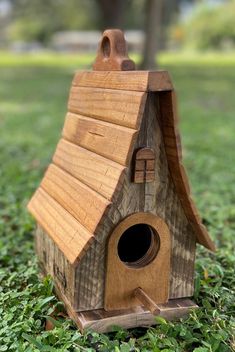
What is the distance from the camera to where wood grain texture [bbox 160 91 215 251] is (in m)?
2.22

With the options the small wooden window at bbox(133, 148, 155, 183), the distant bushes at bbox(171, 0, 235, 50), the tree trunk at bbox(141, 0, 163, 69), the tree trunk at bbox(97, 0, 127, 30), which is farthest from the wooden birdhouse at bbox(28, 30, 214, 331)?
the distant bushes at bbox(171, 0, 235, 50)

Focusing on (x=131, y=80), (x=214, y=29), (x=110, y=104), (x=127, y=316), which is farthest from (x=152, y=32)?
(x=214, y=29)

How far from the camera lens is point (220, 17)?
37.5 metres

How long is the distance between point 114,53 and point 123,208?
0.69m

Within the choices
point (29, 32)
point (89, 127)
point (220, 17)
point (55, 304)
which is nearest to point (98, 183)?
point (89, 127)

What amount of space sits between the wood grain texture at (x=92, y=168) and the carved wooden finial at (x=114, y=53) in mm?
389

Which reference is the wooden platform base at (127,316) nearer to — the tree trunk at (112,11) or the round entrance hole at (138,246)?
the round entrance hole at (138,246)

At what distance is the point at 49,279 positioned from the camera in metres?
2.59

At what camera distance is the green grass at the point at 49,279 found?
2.24 metres

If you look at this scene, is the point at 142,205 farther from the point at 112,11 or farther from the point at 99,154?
the point at 112,11

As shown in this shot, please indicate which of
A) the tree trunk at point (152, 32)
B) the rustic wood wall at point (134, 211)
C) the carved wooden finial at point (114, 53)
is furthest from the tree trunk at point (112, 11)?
the rustic wood wall at point (134, 211)

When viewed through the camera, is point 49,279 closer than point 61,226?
No

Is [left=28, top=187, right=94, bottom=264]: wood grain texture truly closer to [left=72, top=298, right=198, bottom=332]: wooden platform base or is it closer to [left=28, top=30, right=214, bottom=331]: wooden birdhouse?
[left=28, top=30, right=214, bottom=331]: wooden birdhouse

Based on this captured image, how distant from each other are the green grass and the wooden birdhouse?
0.10 meters
